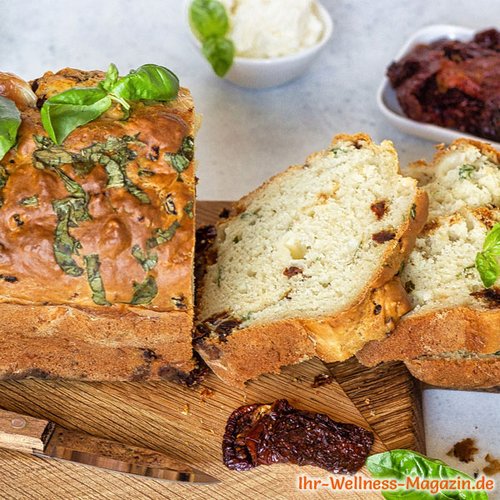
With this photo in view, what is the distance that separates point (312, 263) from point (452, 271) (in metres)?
0.67

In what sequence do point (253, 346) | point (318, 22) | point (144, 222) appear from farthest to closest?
point (318, 22) < point (253, 346) < point (144, 222)

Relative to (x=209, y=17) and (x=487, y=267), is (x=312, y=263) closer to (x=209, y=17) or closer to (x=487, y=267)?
(x=487, y=267)

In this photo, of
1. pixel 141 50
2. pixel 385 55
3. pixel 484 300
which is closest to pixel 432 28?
pixel 385 55

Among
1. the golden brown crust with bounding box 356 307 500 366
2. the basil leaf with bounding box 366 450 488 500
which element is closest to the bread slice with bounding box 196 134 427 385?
the golden brown crust with bounding box 356 307 500 366

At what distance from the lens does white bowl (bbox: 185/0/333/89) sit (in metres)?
5.63

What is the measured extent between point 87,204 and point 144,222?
249mm

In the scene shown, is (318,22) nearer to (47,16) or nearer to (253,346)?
(47,16)

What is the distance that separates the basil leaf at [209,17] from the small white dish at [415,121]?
1099 mm

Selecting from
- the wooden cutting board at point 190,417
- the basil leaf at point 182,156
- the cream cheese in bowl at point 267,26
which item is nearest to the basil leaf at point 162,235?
the basil leaf at point 182,156

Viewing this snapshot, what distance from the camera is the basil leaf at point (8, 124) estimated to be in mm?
3596

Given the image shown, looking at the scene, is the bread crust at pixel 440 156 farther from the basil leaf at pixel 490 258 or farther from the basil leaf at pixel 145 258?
the basil leaf at pixel 145 258

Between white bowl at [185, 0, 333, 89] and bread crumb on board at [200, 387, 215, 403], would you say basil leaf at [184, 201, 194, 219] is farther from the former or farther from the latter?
white bowl at [185, 0, 333, 89]

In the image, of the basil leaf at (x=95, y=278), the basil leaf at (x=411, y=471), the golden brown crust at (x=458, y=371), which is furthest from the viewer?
the golden brown crust at (x=458, y=371)

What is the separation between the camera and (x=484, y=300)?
4031 mm
